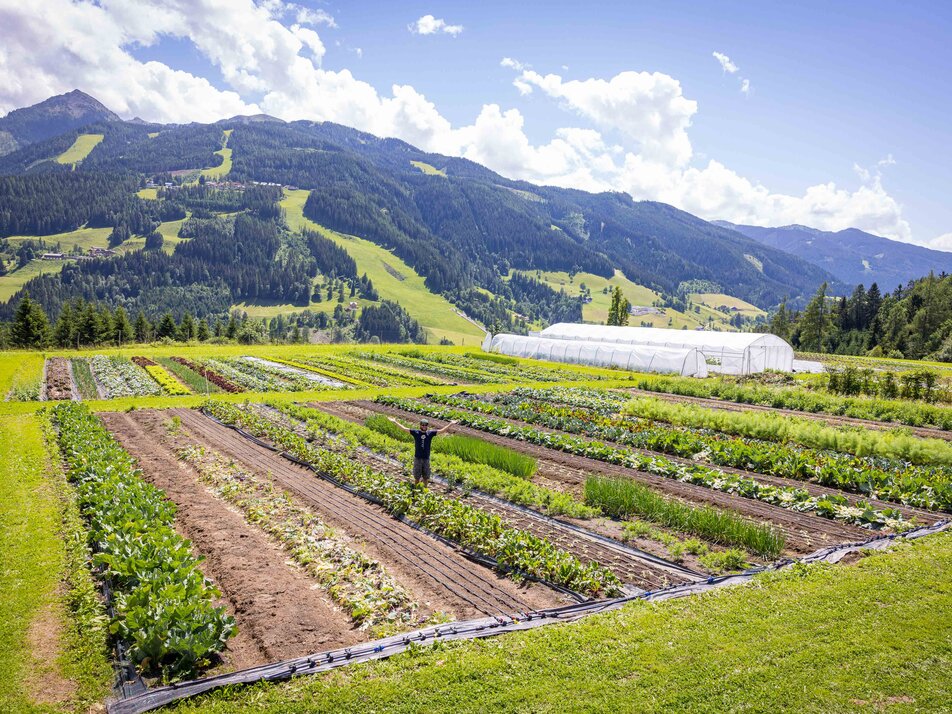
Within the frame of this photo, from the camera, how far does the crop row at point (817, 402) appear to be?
2772 cm

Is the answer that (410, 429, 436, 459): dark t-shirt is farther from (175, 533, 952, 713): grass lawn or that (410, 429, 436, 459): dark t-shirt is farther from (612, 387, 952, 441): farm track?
(612, 387, 952, 441): farm track

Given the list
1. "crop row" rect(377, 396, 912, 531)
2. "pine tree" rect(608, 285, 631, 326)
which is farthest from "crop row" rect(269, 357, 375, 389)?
"pine tree" rect(608, 285, 631, 326)

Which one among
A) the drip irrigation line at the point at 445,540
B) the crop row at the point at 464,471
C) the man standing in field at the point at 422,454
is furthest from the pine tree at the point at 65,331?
the man standing in field at the point at 422,454

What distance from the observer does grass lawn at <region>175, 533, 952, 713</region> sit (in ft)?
20.2

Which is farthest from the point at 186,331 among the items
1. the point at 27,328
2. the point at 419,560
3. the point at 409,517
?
the point at 419,560

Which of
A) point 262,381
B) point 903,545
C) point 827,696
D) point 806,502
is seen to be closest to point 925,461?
point 806,502

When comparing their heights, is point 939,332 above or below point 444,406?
above

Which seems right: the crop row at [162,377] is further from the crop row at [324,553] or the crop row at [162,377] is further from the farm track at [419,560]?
the farm track at [419,560]

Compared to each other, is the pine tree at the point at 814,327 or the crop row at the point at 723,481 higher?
the pine tree at the point at 814,327

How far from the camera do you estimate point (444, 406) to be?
100.0 ft

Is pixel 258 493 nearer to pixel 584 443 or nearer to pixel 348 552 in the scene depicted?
pixel 348 552

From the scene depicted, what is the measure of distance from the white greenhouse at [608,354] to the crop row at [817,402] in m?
7.42

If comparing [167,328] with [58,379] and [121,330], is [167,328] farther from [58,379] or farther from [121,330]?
[58,379]

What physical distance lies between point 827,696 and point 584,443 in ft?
45.2
